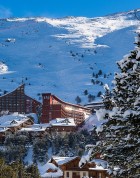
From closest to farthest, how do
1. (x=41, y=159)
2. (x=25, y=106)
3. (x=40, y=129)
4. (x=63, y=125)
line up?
(x=41, y=159) → (x=40, y=129) → (x=63, y=125) → (x=25, y=106)

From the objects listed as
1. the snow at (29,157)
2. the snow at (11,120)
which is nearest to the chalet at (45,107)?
the snow at (11,120)

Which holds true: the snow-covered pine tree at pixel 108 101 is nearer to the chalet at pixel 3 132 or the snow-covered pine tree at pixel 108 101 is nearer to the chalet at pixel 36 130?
the chalet at pixel 36 130

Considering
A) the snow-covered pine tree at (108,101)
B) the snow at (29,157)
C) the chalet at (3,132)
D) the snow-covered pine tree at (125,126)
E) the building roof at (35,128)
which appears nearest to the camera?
the snow-covered pine tree at (125,126)

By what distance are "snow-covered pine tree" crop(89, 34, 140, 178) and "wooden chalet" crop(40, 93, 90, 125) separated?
433 ft

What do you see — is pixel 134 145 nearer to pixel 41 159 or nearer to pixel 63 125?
pixel 41 159

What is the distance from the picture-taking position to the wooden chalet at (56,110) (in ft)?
475

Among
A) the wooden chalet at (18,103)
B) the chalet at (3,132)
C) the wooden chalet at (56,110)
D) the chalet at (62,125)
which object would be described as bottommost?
the chalet at (3,132)

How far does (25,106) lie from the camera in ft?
584

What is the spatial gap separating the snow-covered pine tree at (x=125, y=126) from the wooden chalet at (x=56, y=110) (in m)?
132

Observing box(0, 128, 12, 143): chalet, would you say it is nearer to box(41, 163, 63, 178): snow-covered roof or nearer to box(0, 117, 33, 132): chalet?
box(0, 117, 33, 132): chalet

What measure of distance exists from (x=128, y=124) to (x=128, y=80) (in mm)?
1054

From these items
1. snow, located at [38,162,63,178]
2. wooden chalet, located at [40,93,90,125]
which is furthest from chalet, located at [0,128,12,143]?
snow, located at [38,162,63,178]

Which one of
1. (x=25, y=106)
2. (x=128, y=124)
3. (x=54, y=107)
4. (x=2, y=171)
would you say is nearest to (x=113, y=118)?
(x=128, y=124)

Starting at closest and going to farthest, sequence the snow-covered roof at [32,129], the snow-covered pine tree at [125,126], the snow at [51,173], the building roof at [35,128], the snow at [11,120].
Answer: the snow-covered pine tree at [125,126] → the snow at [51,173] → the snow-covered roof at [32,129] → the building roof at [35,128] → the snow at [11,120]
